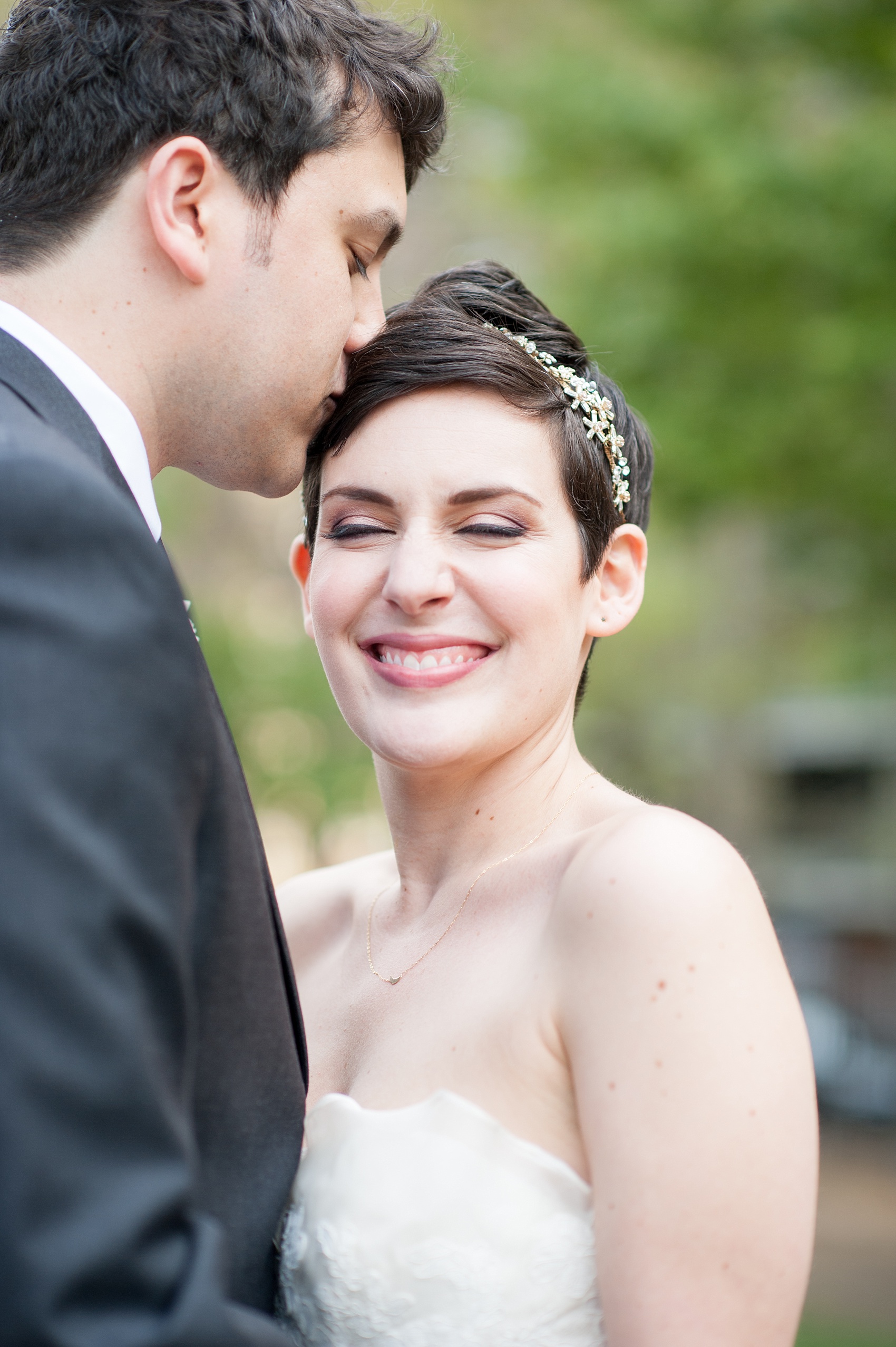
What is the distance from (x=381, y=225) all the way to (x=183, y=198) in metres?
0.44

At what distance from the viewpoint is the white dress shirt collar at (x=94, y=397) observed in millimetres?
2139

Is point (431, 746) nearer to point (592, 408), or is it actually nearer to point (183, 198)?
point (592, 408)

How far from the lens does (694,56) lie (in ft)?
27.4

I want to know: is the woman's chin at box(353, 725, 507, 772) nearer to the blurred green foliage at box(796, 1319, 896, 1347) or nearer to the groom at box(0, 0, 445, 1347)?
the groom at box(0, 0, 445, 1347)

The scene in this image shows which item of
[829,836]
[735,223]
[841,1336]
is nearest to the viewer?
[735,223]

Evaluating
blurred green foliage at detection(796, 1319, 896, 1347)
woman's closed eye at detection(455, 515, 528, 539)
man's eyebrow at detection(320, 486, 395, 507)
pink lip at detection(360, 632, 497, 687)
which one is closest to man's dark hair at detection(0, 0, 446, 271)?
man's eyebrow at detection(320, 486, 395, 507)

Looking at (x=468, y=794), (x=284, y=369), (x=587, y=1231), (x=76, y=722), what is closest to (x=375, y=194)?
(x=284, y=369)

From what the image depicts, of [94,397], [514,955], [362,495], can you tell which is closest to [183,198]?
[94,397]

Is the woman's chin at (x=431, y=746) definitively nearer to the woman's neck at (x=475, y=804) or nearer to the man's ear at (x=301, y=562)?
the woman's neck at (x=475, y=804)

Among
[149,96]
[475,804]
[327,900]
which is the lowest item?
[327,900]

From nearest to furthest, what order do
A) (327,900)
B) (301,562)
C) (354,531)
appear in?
(354,531), (301,562), (327,900)

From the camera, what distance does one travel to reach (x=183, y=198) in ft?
7.67

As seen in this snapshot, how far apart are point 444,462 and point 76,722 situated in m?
1.34

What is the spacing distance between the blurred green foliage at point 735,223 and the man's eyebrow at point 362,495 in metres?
5.26
